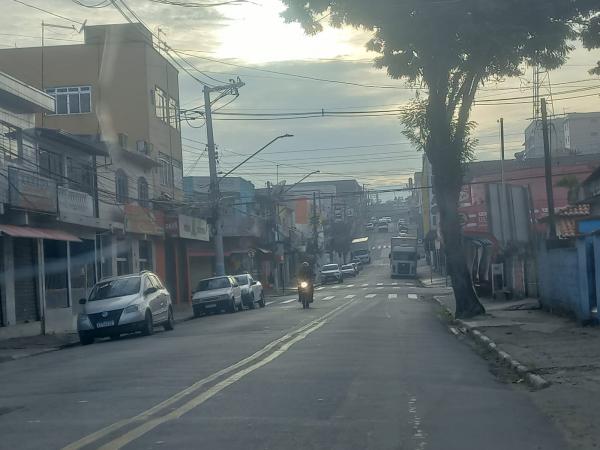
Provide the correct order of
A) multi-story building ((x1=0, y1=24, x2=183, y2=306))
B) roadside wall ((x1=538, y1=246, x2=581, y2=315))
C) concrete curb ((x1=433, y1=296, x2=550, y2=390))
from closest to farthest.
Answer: concrete curb ((x1=433, y1=296, x2=550, y2=390)) → roadside wall ((x1=538, y1=246, x2=581, y2=315)) → multi-story building ((x1=0, y1=24, x2=183, y2=306))

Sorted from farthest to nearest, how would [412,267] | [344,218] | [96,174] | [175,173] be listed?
[344,218], [412,267], [175,173], [96,174]

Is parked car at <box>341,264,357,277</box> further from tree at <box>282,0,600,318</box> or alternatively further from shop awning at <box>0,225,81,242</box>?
tree at <box>282,0,600,318</box>

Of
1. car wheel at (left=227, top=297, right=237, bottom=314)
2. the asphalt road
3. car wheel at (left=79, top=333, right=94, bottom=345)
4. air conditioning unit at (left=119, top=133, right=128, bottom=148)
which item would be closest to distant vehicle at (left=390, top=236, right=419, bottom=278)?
air conditioning unit at (left=119, top=133, right=128, bottom=148)

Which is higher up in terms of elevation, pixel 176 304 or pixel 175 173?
pixel 175 173

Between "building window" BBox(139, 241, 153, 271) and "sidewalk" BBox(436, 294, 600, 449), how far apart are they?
72.0ft

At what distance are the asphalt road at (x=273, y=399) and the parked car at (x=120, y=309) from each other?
4.82 metres

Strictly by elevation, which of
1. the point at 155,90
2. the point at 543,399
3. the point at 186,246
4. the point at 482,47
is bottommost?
the point at 543,399

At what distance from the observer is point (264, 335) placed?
2136cm

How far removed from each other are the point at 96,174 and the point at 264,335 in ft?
59.8

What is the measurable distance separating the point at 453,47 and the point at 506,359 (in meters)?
12.0

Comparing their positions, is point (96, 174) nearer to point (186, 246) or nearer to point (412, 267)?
point (186, 246)

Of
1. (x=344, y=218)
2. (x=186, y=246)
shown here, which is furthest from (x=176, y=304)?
(x=344, y=218)

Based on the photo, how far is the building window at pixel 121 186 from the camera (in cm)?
4084

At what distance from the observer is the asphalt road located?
8445 mm
